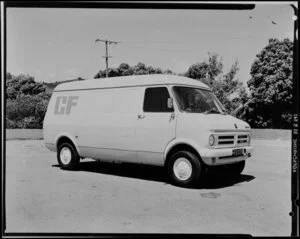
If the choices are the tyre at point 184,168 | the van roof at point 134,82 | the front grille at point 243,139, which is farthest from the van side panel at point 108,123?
Answer: the front grille at point 243,139

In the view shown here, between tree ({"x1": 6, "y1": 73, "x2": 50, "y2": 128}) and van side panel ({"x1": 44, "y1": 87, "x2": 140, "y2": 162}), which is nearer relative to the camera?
tree ({"x1": 6, "y1": 73, "x2": 50, "y2": 128})

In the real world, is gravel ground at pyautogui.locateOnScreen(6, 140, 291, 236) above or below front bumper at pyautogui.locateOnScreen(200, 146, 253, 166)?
below

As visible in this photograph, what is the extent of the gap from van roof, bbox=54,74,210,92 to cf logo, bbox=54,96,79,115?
26 centimetres

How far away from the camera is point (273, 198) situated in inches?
228

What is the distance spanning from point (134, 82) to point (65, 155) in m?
2.76

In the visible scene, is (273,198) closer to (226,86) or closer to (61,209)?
(61,209)

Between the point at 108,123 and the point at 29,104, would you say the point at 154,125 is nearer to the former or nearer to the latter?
the point at 108,123

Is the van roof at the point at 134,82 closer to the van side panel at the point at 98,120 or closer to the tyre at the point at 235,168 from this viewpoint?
the van side panel at the point at 98,120

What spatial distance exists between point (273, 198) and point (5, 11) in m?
5.06

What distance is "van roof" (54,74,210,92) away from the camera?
22.6ft

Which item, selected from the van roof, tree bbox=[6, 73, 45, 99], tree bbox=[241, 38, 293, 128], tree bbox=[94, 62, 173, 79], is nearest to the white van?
the van roof

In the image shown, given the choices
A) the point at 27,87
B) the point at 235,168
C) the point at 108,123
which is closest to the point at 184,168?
the point at 235,168

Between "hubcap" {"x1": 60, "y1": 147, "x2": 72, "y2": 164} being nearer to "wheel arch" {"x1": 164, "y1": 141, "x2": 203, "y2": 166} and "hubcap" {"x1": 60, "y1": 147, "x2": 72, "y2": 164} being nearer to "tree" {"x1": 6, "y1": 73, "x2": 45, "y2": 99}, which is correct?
"tree" {"x1": 6, "y1": 73, "x2": 45, "y2": 99}

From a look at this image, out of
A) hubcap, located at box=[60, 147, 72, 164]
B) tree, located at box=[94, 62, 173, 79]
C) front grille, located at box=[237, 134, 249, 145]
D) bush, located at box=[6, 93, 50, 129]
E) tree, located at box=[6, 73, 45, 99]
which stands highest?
tree, located at box=[94, 62, 173, 79]
